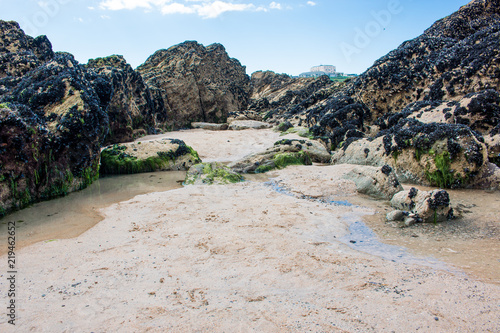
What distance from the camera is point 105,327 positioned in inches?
88.7

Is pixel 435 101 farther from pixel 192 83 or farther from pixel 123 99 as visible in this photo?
pixel 192 83

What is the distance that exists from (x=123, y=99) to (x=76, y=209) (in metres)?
8.20

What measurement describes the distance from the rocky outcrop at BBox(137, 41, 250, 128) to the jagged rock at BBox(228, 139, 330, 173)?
10317mm

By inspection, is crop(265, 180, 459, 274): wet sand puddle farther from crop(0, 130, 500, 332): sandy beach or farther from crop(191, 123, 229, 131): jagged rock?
crop(191, 123, 229, 131): jagged rock

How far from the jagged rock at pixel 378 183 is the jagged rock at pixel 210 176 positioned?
2.98 meters

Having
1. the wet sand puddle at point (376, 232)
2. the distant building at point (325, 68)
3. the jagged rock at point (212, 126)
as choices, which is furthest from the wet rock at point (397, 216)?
the distant building at point (325, 68)

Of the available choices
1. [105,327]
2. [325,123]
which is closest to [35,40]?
[325,123]

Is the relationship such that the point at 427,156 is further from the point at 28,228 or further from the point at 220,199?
the point at 28,228

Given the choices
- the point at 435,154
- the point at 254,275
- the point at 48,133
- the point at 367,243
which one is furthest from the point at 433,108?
the point at 48,133

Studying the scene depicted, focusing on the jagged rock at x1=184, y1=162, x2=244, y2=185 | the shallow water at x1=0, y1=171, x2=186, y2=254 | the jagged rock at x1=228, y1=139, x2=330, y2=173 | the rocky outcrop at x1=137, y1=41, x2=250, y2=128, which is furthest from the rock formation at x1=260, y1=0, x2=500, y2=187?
the rocky outcrop at x1=137, y1=41, x2=250, y2=128

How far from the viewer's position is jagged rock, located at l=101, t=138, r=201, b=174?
883 cm

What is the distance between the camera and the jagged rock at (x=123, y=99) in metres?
11.2

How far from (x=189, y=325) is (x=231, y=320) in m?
0.31

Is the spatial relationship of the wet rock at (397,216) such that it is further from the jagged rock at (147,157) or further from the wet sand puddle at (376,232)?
the jagged rock at (147,157)
